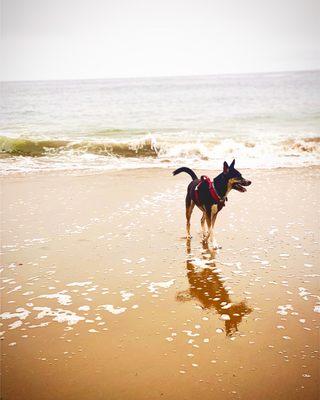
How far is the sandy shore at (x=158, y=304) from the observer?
3.35m

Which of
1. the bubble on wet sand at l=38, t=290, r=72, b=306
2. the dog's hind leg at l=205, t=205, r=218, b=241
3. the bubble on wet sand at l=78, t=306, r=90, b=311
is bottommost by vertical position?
the bubble on wet sand at l=78, t=306, r=90, b=311

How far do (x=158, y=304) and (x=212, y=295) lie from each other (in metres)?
0.73

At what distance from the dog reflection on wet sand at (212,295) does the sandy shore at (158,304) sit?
0.05ft

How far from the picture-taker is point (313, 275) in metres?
5.36

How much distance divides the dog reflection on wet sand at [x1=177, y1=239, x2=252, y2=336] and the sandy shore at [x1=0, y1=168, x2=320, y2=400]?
0.01 m

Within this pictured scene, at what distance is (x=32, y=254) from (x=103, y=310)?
2.38m

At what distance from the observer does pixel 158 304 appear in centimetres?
470


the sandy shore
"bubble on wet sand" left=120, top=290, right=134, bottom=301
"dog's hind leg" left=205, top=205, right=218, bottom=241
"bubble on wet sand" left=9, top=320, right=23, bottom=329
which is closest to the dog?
"dog's hind leg" left=205, top=205, right=218, bottom=241

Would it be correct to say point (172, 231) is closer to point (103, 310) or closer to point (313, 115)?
point (103, 310)

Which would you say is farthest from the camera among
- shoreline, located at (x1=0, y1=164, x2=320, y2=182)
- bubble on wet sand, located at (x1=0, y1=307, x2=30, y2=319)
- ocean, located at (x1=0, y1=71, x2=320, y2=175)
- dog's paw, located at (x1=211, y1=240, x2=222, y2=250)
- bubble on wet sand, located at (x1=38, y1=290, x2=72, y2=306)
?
ocean, located at (x1=0, y1=71, x2=320, y2=175)

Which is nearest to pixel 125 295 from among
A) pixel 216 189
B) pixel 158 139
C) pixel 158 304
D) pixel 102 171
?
pixel 158 304

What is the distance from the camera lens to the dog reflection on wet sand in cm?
435

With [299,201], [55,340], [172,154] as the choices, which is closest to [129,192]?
[299,201]

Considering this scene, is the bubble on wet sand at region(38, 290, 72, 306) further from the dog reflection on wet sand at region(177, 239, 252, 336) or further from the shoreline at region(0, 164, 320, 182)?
the shoreline at region(0, 164, 320, 182)
